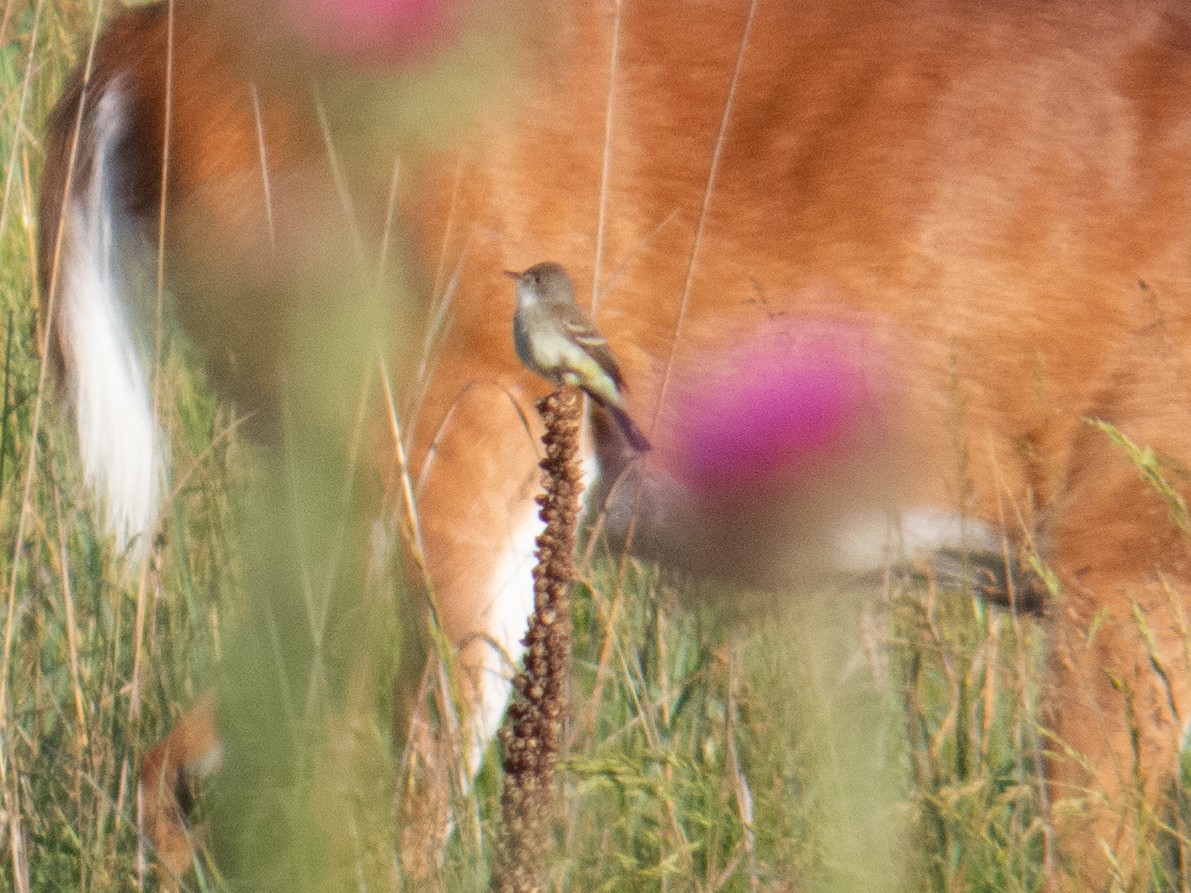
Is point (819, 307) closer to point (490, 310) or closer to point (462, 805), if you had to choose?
point (490, 310)

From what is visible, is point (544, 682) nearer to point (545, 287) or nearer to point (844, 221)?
point (545, 287)

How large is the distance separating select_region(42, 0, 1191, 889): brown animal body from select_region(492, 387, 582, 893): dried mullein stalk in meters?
1.40

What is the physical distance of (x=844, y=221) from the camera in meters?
2.40

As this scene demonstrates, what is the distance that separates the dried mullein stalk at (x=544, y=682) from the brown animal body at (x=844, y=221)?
1.40 meters

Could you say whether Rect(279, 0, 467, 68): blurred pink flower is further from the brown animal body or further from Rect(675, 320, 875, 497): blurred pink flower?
Rect(675, 320, 875, 497): blurred pink flower

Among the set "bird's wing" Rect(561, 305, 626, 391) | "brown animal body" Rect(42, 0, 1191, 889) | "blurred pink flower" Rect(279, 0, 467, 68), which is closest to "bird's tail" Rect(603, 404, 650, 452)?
"brown animal body" Rect(42, 0, 1191, 889)

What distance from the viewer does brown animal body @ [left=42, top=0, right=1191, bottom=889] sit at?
2.34m

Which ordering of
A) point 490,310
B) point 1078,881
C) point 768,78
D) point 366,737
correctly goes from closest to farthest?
point 366,737 < point 1078,881 < point 490,310 < point 768,78

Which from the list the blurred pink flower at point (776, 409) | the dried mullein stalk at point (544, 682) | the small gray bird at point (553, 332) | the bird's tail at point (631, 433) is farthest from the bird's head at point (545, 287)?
the blurred pink flower at point (776, 409)

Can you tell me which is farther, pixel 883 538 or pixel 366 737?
pixel 883 538

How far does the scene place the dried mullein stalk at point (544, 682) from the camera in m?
0.83

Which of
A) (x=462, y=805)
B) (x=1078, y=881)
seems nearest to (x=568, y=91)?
(x=462, y=805)

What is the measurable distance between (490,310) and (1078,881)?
1.13m

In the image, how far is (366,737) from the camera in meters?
0.62
